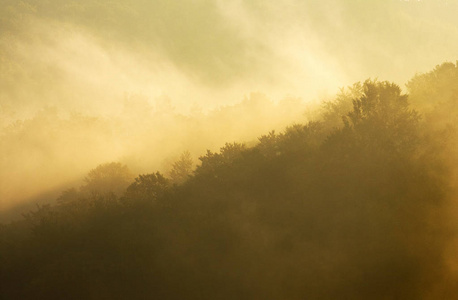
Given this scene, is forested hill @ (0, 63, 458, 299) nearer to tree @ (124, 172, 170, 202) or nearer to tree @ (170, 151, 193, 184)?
tree @ (124, 172, 170, 202)

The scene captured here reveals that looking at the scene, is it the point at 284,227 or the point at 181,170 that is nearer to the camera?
the point at 284,227

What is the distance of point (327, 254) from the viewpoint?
16.2 metres

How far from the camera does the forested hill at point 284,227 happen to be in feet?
50.9

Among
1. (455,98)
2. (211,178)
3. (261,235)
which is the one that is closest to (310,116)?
(455,98)

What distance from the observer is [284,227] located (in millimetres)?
18281

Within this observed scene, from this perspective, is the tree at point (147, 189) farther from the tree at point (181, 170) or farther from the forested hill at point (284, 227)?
the tree at point (181, 170)

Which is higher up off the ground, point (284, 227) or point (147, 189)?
point (147, 189)

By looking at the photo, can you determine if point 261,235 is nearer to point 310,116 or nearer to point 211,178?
point 211,178

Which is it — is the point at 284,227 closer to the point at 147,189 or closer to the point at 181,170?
the point at 147,189

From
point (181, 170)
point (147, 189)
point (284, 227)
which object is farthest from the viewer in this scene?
point (181, 170)

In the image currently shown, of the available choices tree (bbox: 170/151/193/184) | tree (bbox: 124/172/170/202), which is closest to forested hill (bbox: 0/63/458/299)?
tree (bbox: 124/172/170/202)

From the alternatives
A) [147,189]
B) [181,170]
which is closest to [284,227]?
[147,189]

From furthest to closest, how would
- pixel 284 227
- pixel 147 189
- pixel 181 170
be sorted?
pixel 181 170 → pixel 147 189 → pixel 284 227

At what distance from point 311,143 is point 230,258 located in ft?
35.2
